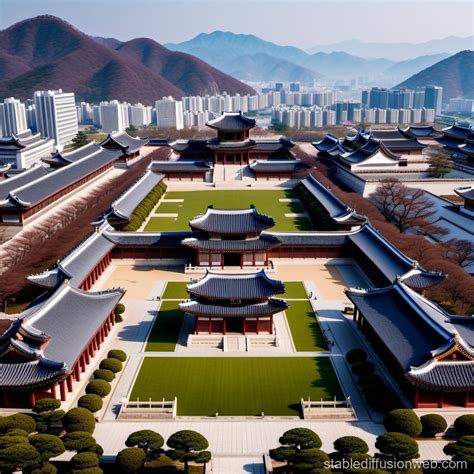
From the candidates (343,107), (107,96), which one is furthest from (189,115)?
(343,107)

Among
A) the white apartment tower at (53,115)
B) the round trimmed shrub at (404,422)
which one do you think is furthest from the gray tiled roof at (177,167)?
the round trimmed shrub at (404,422)

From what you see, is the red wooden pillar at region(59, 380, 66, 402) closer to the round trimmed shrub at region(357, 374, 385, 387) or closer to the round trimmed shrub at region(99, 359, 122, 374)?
the round trimmed shrub at region(99, 359, 122, 374)

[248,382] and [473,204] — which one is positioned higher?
[473,204]

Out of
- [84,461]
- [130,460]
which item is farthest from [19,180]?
[130,460]

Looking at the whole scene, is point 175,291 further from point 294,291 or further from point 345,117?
point 345,117

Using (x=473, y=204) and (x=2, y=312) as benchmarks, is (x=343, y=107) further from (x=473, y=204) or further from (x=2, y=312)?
(x=2, y=312)

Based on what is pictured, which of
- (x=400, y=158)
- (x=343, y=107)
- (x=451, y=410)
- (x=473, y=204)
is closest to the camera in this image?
(x=451, y=410)
